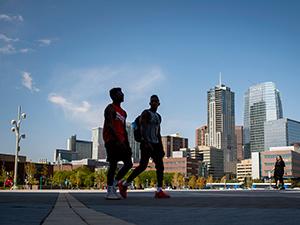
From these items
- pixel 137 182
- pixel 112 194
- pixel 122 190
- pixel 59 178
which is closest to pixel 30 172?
pixel 59 178

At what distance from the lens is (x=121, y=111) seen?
29.2 feet

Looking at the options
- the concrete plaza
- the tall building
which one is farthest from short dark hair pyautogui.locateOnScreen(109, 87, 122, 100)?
the tall building

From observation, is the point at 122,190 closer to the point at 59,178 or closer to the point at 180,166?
the point at 59,178

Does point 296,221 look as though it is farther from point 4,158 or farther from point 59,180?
point 4,158

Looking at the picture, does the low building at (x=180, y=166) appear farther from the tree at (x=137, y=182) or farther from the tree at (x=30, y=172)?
the tree at (x=30, y=172)

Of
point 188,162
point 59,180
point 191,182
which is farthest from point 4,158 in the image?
point 188,162

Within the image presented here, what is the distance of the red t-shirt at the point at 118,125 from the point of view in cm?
840

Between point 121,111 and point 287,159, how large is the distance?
512ft

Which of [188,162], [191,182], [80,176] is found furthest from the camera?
[188,162]

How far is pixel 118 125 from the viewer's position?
8.58 meters

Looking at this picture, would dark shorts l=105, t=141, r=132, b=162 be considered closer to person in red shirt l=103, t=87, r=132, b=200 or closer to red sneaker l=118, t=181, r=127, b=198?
person in red shirt l=103, t=87, r=132, b=200

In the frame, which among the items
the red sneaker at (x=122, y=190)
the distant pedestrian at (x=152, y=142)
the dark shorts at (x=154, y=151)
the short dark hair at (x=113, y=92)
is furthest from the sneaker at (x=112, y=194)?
the short dark hair at (x=113, y=92)

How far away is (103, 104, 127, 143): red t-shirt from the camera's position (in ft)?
27.6

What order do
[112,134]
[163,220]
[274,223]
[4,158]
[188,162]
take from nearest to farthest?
[274,223], [163,220], [112,134], [4,158], [188,162]
